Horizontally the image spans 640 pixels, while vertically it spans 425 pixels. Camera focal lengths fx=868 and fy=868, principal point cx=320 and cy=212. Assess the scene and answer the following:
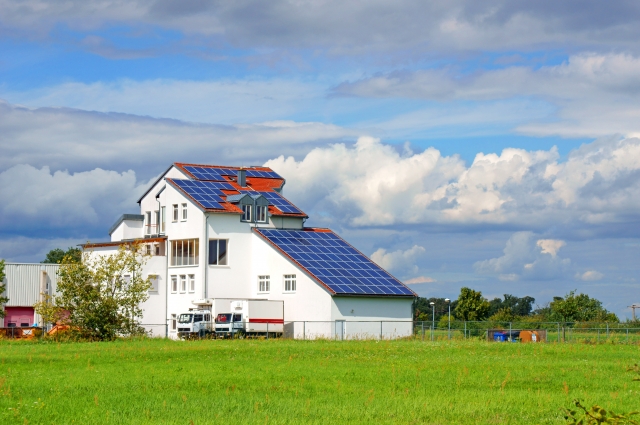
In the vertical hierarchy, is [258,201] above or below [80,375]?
above

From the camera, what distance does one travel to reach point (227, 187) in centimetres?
7544

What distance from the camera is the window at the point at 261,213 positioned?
7238 centimetres

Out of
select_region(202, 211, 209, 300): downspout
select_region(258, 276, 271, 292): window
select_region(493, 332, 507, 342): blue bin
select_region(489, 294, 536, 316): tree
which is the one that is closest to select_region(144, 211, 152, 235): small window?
select_region(202, 211, 209, 300): downspout

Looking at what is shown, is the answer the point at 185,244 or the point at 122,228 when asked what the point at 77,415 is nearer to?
the point at 185,244

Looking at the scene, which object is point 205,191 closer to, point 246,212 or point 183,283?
point 246,212

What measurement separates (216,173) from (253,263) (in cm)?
1143

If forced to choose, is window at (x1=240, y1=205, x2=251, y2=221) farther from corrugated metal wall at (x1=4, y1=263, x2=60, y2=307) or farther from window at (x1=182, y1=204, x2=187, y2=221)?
corrugated metal wall at (x1=4, y1=263, x2=60, y2=307)

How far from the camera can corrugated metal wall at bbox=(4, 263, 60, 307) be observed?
8369cm

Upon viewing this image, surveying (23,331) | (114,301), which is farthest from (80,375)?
(23,331)

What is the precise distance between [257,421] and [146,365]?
52.6 ft

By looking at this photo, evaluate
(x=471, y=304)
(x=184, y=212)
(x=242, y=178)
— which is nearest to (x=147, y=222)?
(x=184, y=212)

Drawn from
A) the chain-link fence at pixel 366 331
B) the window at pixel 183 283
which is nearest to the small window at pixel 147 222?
the window at pixel 183 283

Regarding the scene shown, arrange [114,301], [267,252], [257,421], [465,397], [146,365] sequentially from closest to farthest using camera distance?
[257,421], [465,397], [146,365], [114,301], [267,252]

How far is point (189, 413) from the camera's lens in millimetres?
19703
